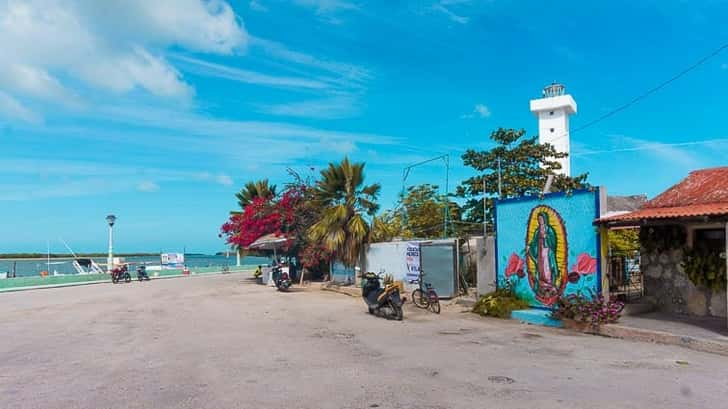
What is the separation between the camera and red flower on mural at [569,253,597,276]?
11772mm

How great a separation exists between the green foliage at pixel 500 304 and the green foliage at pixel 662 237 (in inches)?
126

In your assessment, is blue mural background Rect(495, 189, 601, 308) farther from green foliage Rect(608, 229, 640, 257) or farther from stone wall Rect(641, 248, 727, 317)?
green foliage Rect(608, 229, 640, 257)

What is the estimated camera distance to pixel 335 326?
12.3m

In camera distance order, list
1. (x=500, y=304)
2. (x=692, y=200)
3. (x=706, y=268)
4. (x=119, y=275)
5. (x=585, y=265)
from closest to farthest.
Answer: (x=706, y=268) < (x=692, y=200) < (x=585, y=265) < (x=500, y=304) < (x=119, y=275)

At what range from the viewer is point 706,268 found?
11.0 metres

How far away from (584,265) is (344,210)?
11.3 meters

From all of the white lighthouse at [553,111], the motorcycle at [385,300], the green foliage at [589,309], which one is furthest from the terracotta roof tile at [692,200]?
the white lighthouse at [553,111]

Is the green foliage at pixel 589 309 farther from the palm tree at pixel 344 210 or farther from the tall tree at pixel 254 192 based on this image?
the tall tree at pixel 254 192

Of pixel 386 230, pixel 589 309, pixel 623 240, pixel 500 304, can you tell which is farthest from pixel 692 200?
pixel 386 230

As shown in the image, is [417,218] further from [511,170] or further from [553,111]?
[553,111]

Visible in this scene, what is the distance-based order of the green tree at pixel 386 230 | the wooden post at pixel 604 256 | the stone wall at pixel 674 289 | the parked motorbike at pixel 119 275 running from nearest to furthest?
1. the stone wall at pixel 674 289
2. the wooden post at pixel 604 256
3. the green tree at pixel 386 230
4. the parked motorbike at pixel 119 275

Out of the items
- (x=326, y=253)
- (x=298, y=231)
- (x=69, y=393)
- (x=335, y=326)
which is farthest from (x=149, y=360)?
(x=298, y=231)

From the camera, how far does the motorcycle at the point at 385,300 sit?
Answer: 13.4 metres

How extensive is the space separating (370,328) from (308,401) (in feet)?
19.9
